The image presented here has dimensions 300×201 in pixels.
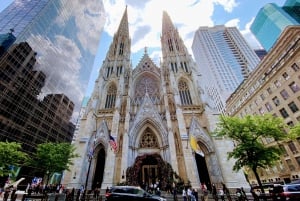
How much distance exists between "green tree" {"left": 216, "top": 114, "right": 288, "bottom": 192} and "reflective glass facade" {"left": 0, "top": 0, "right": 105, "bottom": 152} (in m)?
39.7

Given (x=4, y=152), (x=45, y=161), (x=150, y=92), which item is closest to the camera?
(x=4, y=152)

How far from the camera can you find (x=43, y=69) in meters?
38.8

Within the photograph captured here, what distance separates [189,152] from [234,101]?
35.4 meters

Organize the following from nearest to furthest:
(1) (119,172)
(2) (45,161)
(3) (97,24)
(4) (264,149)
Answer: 1. (4) (264,149)
2. (2) (45,161)
3. (1) (119,172)
4. (3) (97,24)

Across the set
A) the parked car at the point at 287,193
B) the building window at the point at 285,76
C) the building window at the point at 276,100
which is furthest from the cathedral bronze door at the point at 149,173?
the building window at the point at 285,76

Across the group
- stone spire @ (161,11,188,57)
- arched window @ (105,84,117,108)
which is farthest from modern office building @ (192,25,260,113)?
arched window @ (105,84,117,108)

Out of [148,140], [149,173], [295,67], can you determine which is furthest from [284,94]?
[149,173]

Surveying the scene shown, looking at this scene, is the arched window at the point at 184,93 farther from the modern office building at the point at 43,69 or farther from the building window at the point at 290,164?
the modern office building at the point at 43,69

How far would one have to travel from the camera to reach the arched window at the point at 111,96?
87.3ft

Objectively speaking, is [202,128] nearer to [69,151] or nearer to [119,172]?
[119,172]

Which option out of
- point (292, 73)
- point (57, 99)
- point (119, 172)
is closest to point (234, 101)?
point (292, 73)

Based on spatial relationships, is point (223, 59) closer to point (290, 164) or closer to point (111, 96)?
point (290, 164)

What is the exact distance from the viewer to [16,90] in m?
31.6

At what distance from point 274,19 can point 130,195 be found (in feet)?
236
